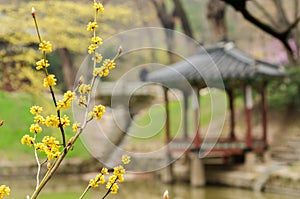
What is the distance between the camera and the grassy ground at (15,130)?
10875 millimetres

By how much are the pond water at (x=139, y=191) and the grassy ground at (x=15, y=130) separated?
110 cm

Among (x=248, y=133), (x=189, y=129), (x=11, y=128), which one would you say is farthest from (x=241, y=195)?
(x=11, y=128)

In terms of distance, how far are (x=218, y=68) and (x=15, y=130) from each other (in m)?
4.84

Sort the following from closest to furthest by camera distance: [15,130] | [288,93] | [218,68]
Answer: [218,68] → [288,93] → [15,130]

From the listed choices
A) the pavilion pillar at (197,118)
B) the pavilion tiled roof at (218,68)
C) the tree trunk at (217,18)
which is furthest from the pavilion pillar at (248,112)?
the tree trunk at (217,18)

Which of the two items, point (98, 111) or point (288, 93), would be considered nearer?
point (98, 111)

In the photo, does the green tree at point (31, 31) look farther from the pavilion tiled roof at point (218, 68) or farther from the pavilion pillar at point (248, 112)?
the pavilion pillar at point (248, 112)

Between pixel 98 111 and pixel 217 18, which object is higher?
pixel 217 18

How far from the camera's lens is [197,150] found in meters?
9.28

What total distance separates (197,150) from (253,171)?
99cm

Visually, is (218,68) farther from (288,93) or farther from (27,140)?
(27,140)

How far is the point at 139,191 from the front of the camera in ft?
28.7

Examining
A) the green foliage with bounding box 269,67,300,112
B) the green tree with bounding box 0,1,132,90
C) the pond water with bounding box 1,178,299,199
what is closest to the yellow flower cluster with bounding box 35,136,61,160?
the green tree with bounding box 0,1,132,90

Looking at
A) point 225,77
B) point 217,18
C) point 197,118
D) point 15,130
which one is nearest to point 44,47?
point 225,77
